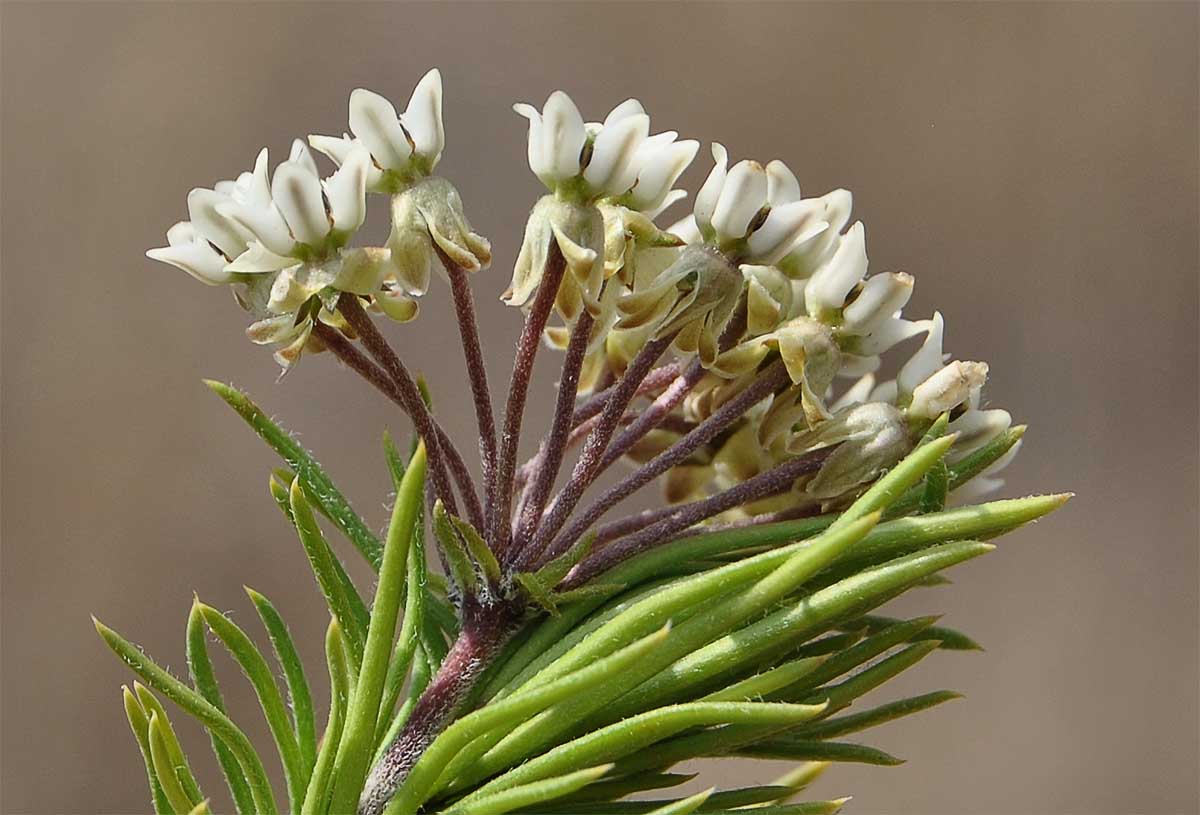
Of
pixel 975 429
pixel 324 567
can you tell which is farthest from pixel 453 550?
pixel 975 429

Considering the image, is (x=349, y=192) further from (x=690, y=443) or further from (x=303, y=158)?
(x=690, y=443)

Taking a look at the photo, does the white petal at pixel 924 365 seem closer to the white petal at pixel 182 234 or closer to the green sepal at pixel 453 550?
the green sepal at pixel 453 550

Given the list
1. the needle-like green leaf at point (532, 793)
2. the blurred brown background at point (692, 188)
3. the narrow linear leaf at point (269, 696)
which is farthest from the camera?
the blurred brown background at point (692, 188)

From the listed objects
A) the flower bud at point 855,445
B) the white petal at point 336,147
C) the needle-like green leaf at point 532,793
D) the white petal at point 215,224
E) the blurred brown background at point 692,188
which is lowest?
the needle-like green leaf at point 532,793

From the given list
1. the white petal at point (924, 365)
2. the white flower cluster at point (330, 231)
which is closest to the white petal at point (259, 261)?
→ the white flower cluster at point (330, 231)

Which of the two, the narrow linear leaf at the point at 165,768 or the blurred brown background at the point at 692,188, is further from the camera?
the blurred brown background at the point at 692,188

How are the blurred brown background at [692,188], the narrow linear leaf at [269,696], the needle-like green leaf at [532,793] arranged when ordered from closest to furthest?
the needle-like green leaf at [532,793], the narrow linear leaf at [269,696], the blurred brown background at [692,188]

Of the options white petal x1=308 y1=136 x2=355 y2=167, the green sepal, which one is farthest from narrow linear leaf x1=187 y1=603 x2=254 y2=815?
white petal x1=308 y1=136 x2=355 y2=167

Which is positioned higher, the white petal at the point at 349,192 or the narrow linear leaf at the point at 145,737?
the white petal at the point at 349,192
